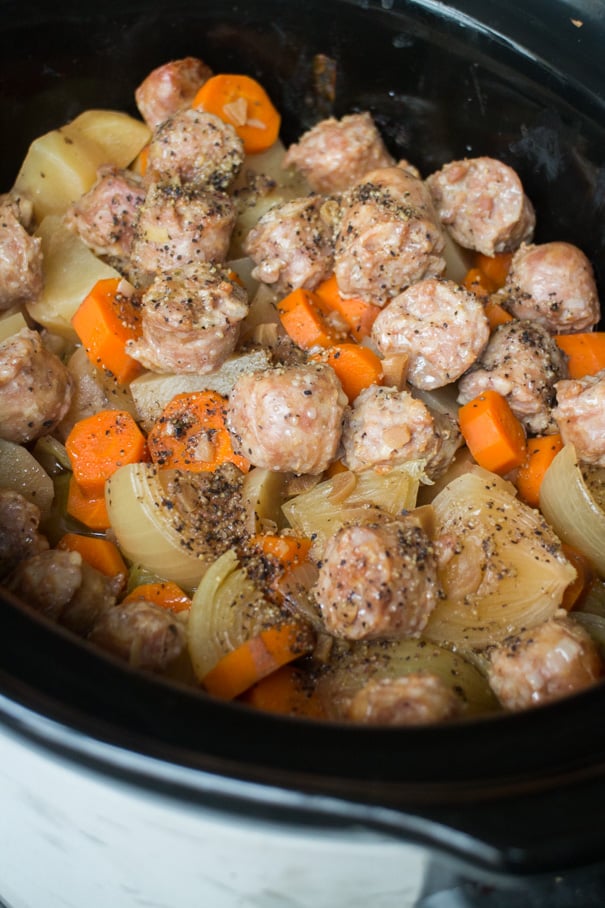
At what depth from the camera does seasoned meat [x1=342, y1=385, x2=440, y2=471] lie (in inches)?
81.0

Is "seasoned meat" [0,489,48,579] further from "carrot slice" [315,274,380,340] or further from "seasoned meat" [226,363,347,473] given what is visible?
"carrot slice" [315,274,380,340]

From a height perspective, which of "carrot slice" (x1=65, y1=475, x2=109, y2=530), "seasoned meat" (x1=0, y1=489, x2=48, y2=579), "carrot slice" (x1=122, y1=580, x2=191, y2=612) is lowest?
"carrot slice" (x1=65, y1=475, x2=109, y2=530)

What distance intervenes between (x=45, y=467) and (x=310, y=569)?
0.83 metres

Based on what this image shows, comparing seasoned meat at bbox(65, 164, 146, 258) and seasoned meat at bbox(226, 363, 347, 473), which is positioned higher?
seasoned meat at bbox(226, 363, 347, 473)

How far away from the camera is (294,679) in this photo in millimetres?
1873

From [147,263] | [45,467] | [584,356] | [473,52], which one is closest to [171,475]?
[45,467]

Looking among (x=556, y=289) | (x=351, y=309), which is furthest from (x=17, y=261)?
(x=556, y=289)

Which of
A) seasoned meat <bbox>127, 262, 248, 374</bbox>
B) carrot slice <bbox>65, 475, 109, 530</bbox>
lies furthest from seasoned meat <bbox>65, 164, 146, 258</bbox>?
carrot slice <bbox>65, 475, 109, 530</bbox>

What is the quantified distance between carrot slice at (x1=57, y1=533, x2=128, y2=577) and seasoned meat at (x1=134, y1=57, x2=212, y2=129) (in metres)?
1.45

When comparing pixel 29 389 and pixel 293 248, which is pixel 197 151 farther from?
pixel 29 389

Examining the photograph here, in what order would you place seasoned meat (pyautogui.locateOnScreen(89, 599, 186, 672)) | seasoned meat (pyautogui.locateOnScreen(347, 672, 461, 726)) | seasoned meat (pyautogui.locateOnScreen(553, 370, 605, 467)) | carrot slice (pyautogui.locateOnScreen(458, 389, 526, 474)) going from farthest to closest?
carrot slice (pyautogui.locateOnScreen(458, 389, 526, 474)) → seasoned meat (pyautogui.locateOnScreen(553, 370, 605, 467)) → seasoned meat (pyautogui.locateOnScreen(89, 599, 186, 672)) → seasoned meat (pyautogui.locateOnScreen(347, 672, 461, 726))

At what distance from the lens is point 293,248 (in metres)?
2.44

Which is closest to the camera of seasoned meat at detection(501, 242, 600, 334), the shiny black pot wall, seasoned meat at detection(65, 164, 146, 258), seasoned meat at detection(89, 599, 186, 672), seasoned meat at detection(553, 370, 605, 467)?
the shiny black pot wall

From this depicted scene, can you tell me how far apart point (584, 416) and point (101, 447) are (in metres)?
1.23
